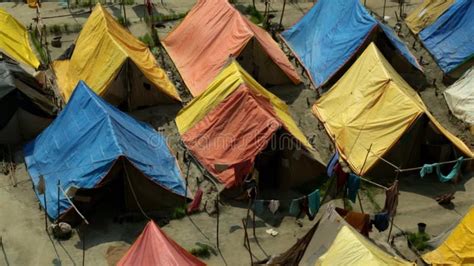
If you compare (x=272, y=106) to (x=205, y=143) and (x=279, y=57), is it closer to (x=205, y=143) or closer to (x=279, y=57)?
(x=205, y=143)

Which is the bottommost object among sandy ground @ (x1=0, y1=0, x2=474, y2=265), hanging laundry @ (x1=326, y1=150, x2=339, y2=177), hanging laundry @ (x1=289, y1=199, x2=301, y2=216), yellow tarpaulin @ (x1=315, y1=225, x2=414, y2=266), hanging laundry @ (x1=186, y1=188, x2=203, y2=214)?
sandy ground @ (x1=0, y1=0, x2=474, y2=265)

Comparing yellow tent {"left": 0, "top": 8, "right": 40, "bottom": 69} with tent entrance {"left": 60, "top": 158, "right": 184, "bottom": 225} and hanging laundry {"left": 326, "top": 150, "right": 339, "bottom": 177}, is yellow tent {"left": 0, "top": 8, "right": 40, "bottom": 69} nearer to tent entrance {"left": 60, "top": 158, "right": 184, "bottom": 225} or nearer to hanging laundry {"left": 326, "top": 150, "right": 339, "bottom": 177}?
tent entrance {"left": 60, "top": 158, "right": 184, "bottom": 225}

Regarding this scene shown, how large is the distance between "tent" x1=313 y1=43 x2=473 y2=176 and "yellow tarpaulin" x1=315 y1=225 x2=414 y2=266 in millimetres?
5721

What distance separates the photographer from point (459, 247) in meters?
16.5

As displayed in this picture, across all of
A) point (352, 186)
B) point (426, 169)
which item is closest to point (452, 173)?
point (426, 169)

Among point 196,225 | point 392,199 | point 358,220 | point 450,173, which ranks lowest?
point 196,225

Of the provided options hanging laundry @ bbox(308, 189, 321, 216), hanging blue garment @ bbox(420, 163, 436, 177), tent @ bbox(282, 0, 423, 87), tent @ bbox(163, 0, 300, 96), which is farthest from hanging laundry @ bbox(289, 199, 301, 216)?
tent @ bbox(282, 0, 423, 87)

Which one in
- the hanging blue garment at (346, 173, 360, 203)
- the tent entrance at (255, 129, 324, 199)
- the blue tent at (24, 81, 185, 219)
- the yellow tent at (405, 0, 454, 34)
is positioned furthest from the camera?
the yellow tent at (405, 0, 454, 34)

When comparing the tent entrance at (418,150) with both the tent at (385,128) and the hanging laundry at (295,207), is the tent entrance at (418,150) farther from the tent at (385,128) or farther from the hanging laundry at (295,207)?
the hanging laundry at (295,207)

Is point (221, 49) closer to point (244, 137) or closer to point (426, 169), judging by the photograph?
point (244, 137)

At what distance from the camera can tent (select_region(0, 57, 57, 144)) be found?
854 inches

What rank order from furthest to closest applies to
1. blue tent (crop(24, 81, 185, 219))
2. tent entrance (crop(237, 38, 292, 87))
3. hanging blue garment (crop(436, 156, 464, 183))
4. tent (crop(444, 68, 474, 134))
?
tent entrance (crop(237, 38, 292, 87))
tent (crop(444, 68, 474, 134))
hanging blue garment (crop(436, 156, 464, 183))
blue tent (crop(24, 81, 185, 219))

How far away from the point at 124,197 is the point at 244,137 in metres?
4.03

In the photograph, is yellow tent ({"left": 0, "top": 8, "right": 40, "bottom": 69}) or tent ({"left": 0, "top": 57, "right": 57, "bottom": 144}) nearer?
tent ({"left": 0, "top": 57, "right": 57, "bottom": 144})
